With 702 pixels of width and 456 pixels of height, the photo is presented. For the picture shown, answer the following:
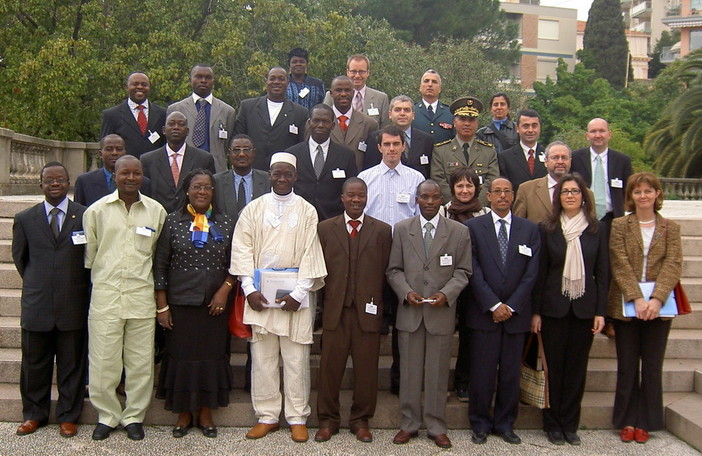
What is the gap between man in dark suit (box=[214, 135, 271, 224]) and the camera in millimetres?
6402

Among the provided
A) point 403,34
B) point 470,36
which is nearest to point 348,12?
point 403,34

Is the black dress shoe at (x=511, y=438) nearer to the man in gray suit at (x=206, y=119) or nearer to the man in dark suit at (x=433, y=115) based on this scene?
the man in dark suit at (x=433, y=115)

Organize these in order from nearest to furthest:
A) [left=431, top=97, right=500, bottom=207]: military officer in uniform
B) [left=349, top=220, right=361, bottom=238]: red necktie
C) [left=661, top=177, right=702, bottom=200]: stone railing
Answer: [left=349, top=220, right=361, bottom=238]: red necktie < [left=431, top=97, right=500, bottom=207]: military officer in uniform < [left=661, top=177, right=702, bottom=200]: stone railing

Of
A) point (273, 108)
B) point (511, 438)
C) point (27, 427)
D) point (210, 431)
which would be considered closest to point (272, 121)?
point (273, 108)

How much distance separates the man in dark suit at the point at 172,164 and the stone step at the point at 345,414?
185 cm

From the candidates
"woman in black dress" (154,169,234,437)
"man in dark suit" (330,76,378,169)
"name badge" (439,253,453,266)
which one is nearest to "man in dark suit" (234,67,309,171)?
"man in dark suit" (330,76,378,169)

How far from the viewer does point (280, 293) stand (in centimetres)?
559

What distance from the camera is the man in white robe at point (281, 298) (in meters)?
5.62

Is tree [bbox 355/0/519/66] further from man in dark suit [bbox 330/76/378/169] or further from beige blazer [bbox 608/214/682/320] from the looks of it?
beige blazer [bbox 608/214/682/320]

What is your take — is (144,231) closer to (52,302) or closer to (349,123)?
(52,302)

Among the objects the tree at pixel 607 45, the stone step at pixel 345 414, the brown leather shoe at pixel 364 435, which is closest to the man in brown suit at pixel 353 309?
the brown leather shoe at pixel 364 435

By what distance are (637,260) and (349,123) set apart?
3.21m

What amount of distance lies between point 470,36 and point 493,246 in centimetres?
3375

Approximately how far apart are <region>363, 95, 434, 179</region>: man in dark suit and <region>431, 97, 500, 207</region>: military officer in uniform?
0.10m
